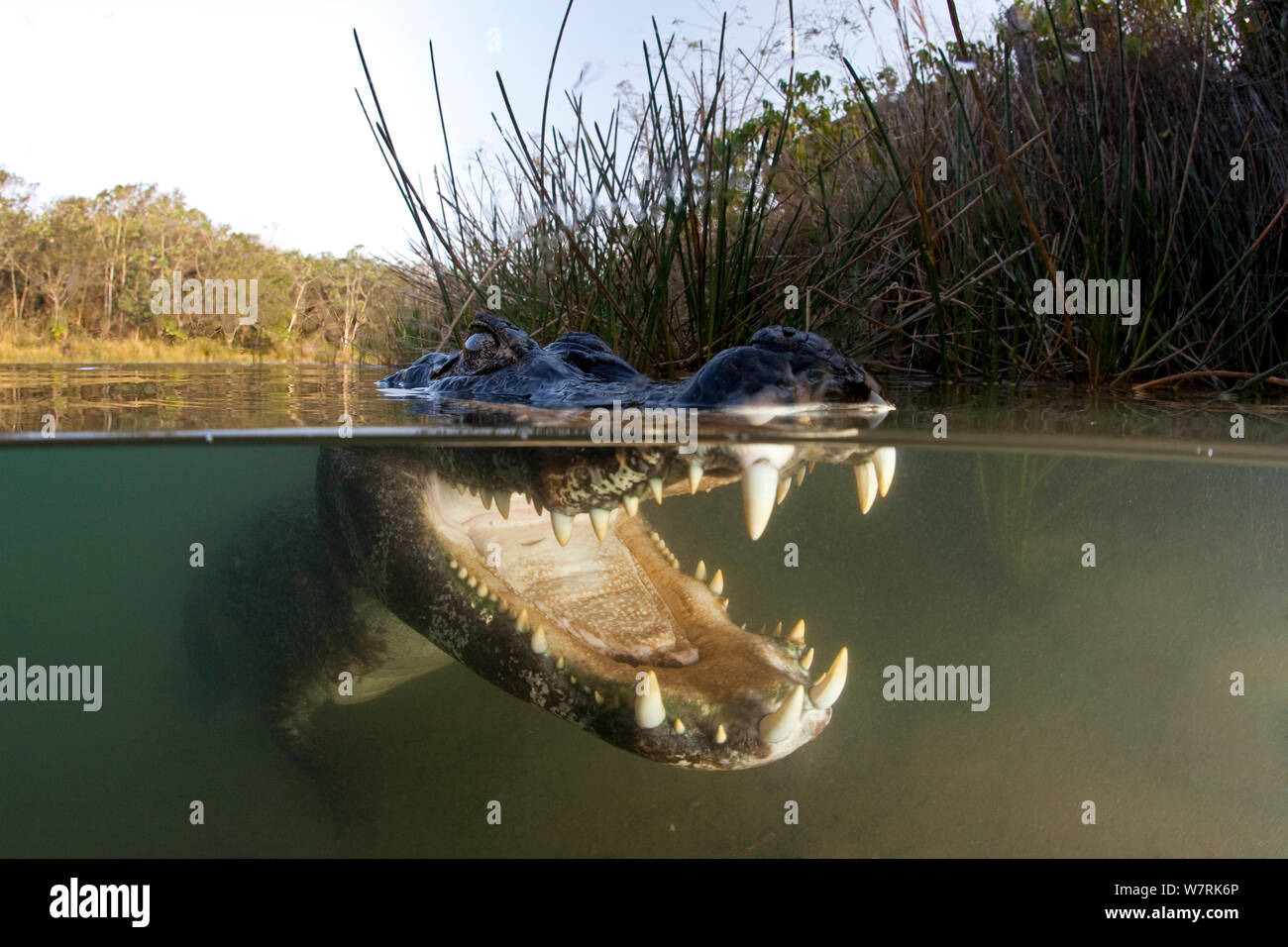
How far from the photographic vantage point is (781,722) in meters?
2.18

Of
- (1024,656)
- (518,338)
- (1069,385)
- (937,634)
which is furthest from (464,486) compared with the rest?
(1024,656)

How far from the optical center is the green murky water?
4.13 m

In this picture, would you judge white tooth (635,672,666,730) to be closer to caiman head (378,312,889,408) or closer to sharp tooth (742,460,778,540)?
sharp tooth (742,460,778,540)

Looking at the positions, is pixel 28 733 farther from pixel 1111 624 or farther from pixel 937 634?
pixel 1111 624

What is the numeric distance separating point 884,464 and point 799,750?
9.32 ft

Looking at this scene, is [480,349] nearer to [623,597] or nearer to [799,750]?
[623,597]

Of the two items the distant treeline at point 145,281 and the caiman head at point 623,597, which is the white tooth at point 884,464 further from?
the distant treeline at point 145,281

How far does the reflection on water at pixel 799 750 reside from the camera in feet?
16.0

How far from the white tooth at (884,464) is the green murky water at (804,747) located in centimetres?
7

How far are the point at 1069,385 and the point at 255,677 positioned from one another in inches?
168

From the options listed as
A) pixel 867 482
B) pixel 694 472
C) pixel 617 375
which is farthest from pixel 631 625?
pixel 694 472

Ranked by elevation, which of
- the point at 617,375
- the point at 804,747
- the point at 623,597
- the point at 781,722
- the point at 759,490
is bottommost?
the point at 804,747

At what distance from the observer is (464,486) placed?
108 inches

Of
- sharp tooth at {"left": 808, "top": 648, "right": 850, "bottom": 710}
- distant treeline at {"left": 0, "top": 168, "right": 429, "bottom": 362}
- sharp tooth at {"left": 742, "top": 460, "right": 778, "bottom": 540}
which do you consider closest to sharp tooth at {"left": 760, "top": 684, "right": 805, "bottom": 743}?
sharp tooth at {"left": 808, "top": 648, "right": 850, "bottom": 710}
